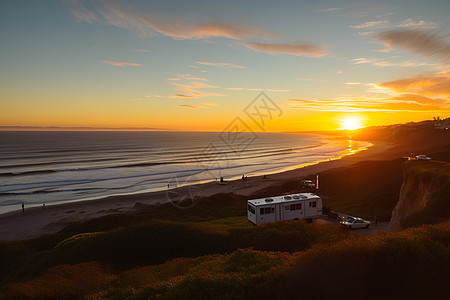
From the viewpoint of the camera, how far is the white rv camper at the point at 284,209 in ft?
77.2

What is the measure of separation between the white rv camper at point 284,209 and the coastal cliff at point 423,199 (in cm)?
715

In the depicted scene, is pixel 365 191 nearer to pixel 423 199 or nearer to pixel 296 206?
pixel 423 199

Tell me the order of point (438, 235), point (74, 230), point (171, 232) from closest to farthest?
point (438, 235)
point (171, 232)
point (74, 230)

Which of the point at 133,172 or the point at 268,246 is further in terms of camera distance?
the point at 133,172

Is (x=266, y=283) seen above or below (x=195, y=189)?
above

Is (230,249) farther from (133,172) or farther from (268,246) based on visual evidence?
(133,172)

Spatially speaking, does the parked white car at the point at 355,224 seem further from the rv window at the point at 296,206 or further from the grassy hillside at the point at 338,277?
the grassy hillside at the point at 338,277

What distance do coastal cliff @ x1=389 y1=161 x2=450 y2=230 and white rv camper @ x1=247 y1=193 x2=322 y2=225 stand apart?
7152 mm

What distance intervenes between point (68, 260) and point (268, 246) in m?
14.3

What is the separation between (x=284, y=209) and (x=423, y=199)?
11521 millimetres

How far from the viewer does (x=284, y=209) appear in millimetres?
23922

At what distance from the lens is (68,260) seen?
669 inches

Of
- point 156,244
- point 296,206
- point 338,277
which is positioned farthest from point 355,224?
point 156,244

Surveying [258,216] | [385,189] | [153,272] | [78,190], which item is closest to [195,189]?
[78,190]
